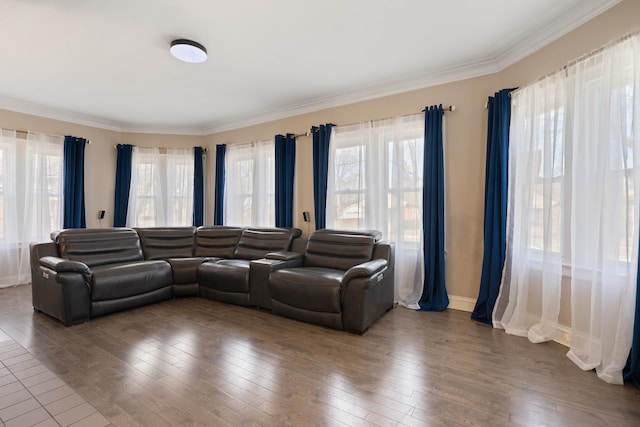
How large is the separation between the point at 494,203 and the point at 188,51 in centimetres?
340

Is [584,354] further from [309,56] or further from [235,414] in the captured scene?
[309,56]

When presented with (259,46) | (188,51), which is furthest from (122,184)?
(259,46)

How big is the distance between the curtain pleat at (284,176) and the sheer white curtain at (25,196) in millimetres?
3548

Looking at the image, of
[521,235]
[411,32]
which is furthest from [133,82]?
[521,235]

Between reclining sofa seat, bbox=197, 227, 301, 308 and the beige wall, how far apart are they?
56 centimetres

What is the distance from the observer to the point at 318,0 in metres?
2.24

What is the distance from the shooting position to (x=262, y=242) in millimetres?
4352

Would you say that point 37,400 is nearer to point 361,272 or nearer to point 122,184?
point 361,272

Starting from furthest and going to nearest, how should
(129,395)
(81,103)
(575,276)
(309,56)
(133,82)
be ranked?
(81,103) < (133,82) < (309,56) < (575,276) < (129,395)

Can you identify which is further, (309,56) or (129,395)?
(309,56)

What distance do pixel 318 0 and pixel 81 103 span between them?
4208 millimetres

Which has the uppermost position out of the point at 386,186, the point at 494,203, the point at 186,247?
the point at 386,186

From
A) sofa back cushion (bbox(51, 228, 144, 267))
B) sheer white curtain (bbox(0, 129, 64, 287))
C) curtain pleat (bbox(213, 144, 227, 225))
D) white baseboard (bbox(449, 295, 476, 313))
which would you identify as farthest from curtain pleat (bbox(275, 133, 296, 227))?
sheer white curtain (bbox(0, 129, 64, 287))

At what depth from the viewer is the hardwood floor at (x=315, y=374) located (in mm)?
1709
